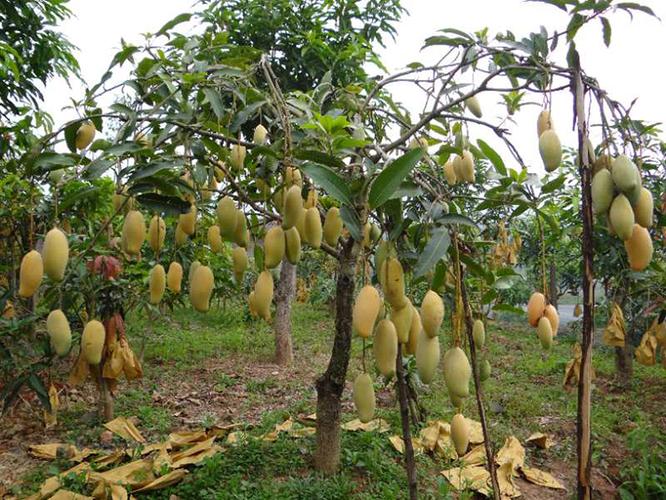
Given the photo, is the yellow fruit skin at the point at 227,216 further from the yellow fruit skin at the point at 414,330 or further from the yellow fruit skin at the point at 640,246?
the yellow fruit skin at the point at 640,246

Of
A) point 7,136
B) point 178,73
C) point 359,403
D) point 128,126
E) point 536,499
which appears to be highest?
point 7,136

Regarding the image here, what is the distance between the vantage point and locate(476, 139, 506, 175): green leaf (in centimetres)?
111

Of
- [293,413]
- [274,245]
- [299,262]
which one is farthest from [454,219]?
[293,413]

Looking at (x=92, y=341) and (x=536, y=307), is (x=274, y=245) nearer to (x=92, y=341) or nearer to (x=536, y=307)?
(x=92, y=341)

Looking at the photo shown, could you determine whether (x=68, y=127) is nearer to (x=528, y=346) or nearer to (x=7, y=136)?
(x=7, y=136)

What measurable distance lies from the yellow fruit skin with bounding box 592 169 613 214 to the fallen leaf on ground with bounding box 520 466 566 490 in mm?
1648

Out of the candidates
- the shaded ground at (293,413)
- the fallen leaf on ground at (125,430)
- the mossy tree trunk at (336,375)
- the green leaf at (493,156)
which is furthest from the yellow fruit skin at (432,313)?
the fallen leaf on ground at (125,430)

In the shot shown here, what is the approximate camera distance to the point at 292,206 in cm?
88

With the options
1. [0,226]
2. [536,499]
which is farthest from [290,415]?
[0,226]

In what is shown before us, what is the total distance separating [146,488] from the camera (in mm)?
1677

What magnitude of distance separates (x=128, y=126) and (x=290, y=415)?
1.86m

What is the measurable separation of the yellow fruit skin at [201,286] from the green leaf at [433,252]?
511mm

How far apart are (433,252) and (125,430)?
192 centimetres

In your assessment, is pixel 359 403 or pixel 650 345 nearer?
pixel 359 403
